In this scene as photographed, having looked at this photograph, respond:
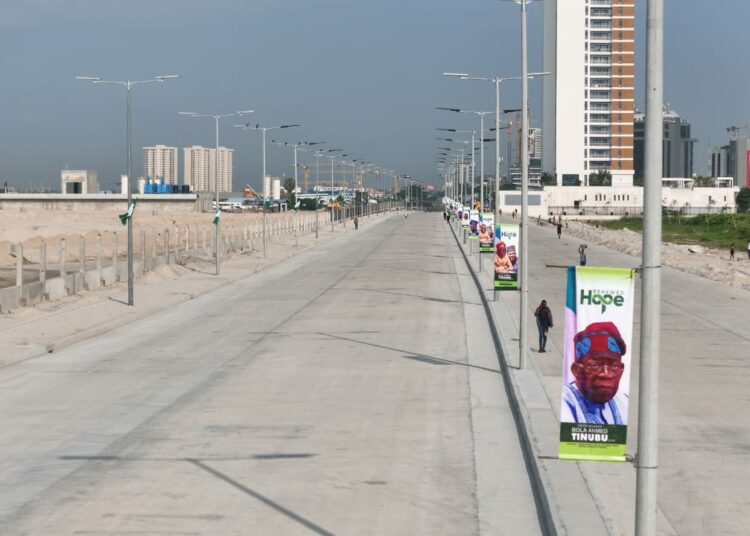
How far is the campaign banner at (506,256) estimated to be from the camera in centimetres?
3472

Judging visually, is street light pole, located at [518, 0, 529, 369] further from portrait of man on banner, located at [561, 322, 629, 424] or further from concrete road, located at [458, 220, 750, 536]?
portrait of man on banner, located at [561, 322, 629, 424]

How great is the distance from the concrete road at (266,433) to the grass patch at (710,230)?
70298 mm

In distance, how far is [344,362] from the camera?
2591cm

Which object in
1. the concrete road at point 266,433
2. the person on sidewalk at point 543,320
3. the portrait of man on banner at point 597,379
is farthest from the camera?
the person on sidewalk at point 543,320

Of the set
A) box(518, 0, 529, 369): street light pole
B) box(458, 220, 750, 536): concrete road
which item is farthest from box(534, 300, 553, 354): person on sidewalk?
box(518, 0, 529, 369): street light pole

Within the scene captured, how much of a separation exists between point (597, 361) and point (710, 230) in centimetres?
11753

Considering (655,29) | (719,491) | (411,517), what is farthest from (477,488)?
(655,29)

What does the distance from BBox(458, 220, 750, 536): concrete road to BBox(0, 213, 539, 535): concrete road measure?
72cm

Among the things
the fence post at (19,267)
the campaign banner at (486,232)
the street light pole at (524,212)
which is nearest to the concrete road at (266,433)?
the street light pole at (524,212)

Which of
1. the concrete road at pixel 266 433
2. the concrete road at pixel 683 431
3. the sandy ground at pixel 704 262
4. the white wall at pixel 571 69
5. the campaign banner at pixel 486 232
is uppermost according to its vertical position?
the white wall at pixel 571 69

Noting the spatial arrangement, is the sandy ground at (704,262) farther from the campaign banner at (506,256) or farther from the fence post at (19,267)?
the fence post at (19,267)

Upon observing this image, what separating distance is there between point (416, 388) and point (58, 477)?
880cm

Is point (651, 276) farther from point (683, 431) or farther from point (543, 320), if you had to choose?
point (543, 320)

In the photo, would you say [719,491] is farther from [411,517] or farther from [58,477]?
[58,477]
